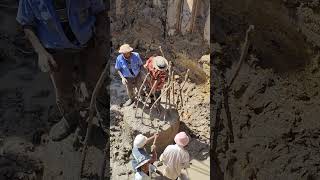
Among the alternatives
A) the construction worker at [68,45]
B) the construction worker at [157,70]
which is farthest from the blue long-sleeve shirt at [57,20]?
the construction worker at [157,70]

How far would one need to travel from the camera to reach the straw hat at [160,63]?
245 inches

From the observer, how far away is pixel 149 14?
7.03 metres

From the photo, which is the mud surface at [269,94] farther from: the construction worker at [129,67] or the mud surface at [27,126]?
the mud surface at [27,126]

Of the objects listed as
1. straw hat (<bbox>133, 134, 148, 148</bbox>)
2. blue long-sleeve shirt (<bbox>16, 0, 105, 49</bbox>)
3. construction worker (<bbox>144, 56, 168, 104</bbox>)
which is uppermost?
blue long-sleeve shirt (<bbox>16, 0, 105, 49</bbox>)

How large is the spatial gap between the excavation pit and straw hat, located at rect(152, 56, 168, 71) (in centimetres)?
39

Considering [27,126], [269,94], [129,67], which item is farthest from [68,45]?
[269,94]

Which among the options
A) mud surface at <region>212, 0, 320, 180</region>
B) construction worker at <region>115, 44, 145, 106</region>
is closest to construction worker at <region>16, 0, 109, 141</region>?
construction worker at <region>115, 44, 145, 106</region>

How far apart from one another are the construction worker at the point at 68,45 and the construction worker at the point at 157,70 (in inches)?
15.4

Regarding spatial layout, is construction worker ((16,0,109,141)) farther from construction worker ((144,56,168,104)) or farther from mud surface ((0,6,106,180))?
construction worker ((144,56,168,104))

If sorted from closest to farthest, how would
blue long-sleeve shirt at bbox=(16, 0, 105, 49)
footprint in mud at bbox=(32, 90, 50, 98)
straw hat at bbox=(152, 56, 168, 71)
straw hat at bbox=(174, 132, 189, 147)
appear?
1. blue long-sleeve shirt at bbox=(16, 0, 105, 49)
2. straw hat at bbox=(174, 132, 189, 147)
3. footprint in mud at bbox=(32, 90, 50, 98)
4. straw hat at bbox=(152, 56, 168, 71)

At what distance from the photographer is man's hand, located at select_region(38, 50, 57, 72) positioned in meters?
5.91

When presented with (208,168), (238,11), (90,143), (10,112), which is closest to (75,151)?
(90,143)

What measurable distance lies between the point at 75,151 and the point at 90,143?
0.12 metres

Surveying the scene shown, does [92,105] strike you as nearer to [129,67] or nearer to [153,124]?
[129,67]
